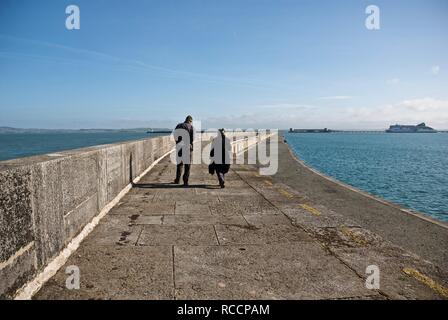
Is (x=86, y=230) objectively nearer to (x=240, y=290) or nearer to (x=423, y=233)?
(x=240, y=290)

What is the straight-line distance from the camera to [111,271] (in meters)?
3.75

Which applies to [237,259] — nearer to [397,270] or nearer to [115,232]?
[397,270]

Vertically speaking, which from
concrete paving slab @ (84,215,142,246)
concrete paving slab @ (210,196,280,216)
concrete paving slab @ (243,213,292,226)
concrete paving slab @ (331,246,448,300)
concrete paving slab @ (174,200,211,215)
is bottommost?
concrete paving slab @ (331,246,448,300)

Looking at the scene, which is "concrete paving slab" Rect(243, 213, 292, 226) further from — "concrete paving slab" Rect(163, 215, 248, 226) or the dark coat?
the dark coat

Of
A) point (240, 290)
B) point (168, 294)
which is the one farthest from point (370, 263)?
point (168, 294)

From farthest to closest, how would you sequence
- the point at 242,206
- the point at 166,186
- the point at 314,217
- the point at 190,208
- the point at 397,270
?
the point at 166,186
the point at 242,206
the point at 190,208
the point at 314,217
the point at 397,270

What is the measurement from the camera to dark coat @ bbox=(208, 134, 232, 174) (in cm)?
988

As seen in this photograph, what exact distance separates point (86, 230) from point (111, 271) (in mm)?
1492

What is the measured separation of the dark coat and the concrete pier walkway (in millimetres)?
2883

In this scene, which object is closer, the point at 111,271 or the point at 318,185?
the point at 111,271

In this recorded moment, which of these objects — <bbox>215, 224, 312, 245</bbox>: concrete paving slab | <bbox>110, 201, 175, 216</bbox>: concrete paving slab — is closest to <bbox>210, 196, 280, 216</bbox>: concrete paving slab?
<bbox>110, 201, 175, 216</bbox>: concrete paving slab

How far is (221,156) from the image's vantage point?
32.6 feet

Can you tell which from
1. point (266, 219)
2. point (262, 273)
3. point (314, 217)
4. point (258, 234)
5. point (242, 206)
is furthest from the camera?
point (242, 206)

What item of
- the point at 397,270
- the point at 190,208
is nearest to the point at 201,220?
the point at 190,208
